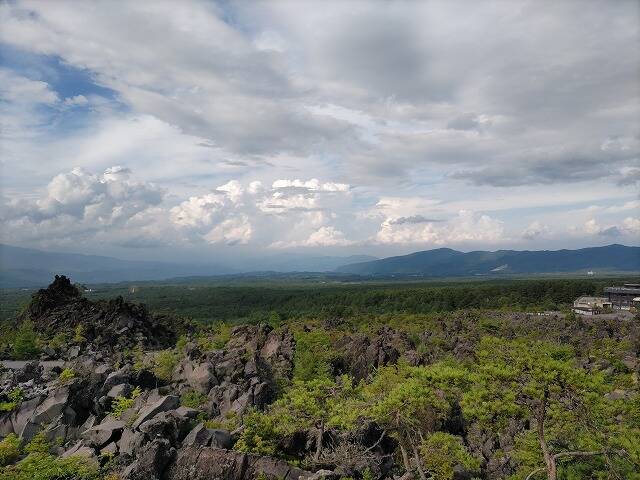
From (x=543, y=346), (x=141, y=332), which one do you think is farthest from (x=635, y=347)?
(x=141, y=332)

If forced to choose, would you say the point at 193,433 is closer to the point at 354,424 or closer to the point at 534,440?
the point at 354,424

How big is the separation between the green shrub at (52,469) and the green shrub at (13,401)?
37.6 ft

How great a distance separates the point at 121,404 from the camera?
114 ft

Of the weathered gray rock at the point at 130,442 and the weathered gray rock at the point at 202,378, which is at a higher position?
the weathered gray rock at the point at 130,442

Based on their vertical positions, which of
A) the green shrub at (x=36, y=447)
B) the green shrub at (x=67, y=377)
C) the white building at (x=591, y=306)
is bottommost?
the white building at (x=591, y=306)

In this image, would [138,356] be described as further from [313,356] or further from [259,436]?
[259,436]

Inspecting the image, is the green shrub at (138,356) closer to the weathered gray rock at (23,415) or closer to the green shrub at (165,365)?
the green shrub at (165,365)

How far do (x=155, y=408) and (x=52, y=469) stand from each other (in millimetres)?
8920

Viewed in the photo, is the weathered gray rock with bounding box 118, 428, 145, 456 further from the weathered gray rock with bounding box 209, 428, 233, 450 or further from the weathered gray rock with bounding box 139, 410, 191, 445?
the weathered gray rock with bounding box 209, 428, 233, 450

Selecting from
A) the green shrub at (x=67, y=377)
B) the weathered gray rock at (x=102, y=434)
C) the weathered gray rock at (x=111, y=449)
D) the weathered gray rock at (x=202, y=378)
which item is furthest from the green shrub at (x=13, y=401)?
the weathered gray rock at (x=202, y=378)

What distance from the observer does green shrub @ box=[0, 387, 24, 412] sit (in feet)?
118

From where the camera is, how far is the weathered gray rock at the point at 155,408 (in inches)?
1248

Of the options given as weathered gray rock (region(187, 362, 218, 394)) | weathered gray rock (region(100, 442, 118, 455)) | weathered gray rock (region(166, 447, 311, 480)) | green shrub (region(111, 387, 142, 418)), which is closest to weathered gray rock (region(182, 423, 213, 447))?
weathered gray rock (region(166, 447, 311, 480))

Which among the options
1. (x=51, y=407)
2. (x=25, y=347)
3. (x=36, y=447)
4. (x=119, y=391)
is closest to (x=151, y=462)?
(x=36, y=447)
